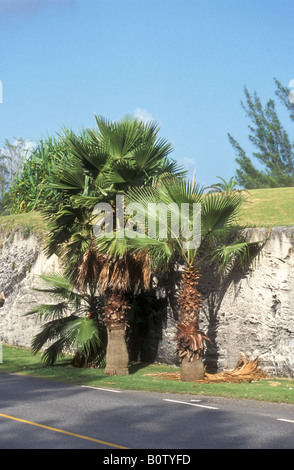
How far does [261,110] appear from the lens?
5012 centimetres

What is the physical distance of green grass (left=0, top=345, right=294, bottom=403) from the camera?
43.9 feet

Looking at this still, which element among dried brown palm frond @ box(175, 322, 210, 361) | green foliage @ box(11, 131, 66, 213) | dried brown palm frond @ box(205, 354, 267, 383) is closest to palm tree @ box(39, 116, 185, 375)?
dried brown palm frond @ box(175, 322, 210, 361)

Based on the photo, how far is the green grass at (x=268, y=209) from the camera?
18.5 meters

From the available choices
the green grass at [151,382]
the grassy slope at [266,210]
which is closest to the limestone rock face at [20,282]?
the grassy slope at [266,210]

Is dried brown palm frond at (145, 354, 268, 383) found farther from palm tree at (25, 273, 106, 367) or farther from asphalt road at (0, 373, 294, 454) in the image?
asphalt road at (0, 373, 294, 454)

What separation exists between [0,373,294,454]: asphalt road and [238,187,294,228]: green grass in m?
6.71

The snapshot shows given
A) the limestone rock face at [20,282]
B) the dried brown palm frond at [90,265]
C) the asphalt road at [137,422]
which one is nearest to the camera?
the asphalt road at [137,422]

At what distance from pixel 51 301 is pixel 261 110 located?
30807mm

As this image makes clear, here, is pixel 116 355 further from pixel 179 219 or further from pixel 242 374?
pixel 179 219

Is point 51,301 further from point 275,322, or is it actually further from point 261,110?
point 261,110

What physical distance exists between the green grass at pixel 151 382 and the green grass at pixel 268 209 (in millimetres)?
4518

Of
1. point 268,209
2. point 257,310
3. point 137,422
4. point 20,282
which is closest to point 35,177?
point 20,282

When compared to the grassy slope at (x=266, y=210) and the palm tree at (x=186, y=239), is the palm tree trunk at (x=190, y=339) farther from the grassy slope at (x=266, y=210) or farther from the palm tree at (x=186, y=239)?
the grassy slope at (x=266, y=210)

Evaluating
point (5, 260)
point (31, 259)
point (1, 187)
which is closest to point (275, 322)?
point (31, 259)
